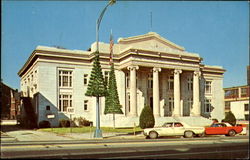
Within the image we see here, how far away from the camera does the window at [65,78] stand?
47.0 meters

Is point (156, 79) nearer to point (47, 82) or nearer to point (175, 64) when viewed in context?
point (175, 64)

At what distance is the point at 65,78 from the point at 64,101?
3.78m

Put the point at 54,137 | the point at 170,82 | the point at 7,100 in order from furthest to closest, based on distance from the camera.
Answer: the point at 170,82 → the point at 7,100 → the point at 54,137

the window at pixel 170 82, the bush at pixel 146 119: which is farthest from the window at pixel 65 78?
the window at pixel 170 82

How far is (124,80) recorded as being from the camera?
50.5 meters

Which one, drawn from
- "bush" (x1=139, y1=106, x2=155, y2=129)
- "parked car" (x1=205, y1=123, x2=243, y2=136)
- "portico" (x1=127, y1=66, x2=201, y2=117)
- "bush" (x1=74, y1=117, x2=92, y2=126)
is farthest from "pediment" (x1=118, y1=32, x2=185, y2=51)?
"parked car" (x1=205, y1=123, x2=243, y2=136)

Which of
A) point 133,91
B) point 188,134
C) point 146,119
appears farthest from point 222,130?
point 133,91

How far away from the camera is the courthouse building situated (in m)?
45.5

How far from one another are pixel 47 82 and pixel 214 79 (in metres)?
36.4

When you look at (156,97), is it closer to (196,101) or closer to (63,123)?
(196,101)

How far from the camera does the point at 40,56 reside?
4525cm

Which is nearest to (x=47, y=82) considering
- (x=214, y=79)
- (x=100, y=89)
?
(x=100, y=89)

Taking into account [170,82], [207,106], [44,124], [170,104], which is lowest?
→ [44,124]

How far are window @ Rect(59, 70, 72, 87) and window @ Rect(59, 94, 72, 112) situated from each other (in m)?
1.80
